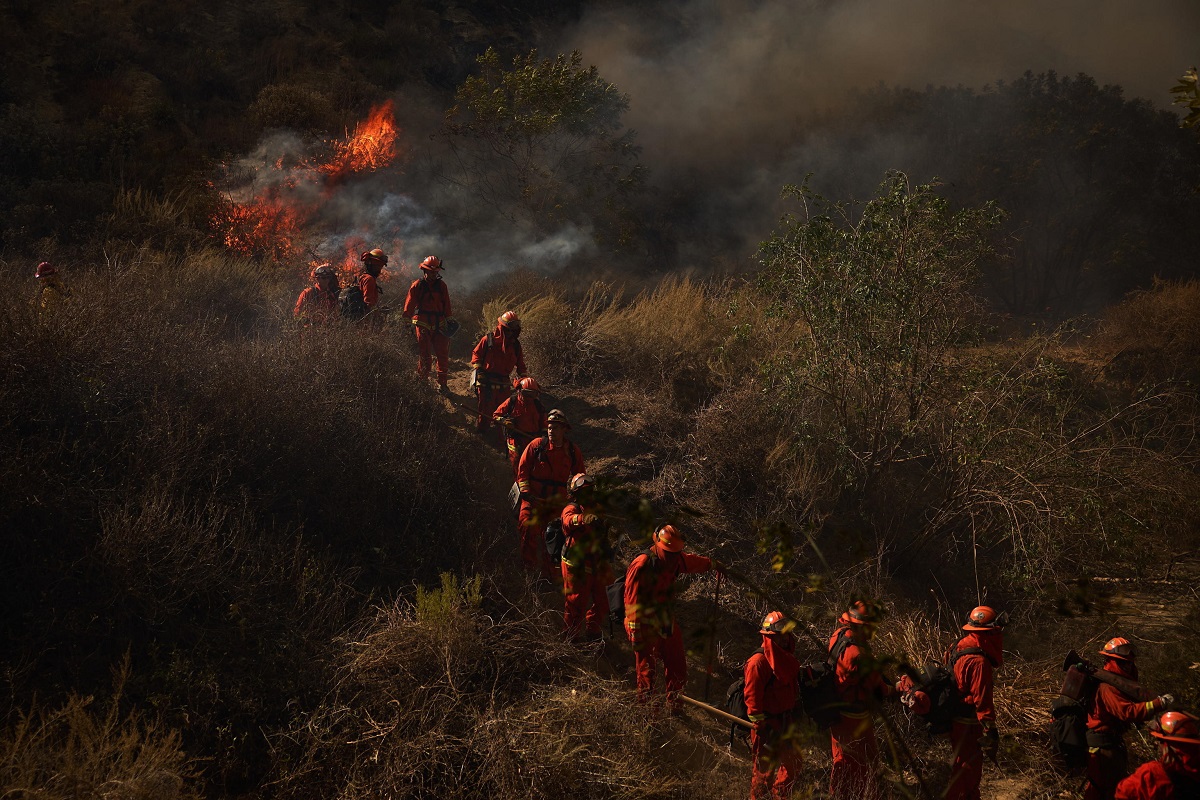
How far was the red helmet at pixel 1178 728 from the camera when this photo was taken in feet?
13.6

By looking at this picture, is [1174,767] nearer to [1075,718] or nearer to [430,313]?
[1075,718]

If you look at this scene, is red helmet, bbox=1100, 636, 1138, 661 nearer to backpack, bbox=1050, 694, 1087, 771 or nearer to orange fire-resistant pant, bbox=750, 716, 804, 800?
backpack, bbox=1050, 694, 1087, 771

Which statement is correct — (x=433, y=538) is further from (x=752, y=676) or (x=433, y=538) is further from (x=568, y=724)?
(x=752, y=676)

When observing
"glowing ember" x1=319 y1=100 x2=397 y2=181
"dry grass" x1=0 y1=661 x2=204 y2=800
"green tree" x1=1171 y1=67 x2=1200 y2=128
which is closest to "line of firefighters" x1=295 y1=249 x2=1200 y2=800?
"green tree" x1=1171 y1=67 x2=1200 y2=128

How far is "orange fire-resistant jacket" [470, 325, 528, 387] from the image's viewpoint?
9086 millimetres

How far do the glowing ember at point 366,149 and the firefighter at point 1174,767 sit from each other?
16.0m

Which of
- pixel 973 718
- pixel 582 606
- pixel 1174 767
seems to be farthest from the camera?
pixel 582 606

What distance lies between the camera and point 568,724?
488cm

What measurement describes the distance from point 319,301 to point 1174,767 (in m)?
10.1

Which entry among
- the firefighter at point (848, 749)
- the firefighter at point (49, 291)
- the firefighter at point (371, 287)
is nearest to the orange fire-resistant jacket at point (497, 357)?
the firefighter at point (371, 287)

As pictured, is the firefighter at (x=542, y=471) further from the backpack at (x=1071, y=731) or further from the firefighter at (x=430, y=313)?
the backpack at (x=1071, y=731)

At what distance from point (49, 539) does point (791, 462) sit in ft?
22.6

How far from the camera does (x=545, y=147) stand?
17.0 m

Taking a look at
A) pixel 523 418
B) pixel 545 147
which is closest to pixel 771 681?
pixel 523 418
